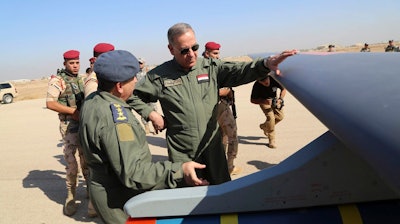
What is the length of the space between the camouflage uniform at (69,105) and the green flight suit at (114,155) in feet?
8.18

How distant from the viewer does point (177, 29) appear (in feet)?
8.31

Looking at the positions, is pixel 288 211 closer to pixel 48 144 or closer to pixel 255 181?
pixel 255 181

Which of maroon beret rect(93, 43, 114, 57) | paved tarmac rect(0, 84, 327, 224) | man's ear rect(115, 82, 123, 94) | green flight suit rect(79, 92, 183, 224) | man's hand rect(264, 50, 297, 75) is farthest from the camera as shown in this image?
paved tarmac rect(0, 84, 327, 224)

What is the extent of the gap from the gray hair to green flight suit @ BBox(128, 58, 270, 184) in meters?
0.28

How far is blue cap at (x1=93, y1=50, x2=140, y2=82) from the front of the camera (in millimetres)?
1719

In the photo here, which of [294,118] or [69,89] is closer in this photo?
[69,89]

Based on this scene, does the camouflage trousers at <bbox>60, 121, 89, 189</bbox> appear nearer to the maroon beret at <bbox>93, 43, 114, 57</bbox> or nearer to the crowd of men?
the crowd of men

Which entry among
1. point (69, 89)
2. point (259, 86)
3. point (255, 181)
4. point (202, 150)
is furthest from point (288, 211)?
point (259, 86)

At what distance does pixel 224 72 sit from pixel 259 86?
332 centimetres

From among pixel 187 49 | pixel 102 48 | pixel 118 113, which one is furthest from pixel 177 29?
pixel 102 48

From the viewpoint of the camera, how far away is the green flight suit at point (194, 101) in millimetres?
2650

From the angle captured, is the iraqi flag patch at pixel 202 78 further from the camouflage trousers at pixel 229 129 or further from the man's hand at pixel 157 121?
the camouflage trousers at pixel 229 129

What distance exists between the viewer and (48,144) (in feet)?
27.9

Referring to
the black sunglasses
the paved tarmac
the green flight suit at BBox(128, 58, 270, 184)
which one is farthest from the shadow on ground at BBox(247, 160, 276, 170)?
the black sunglasses
